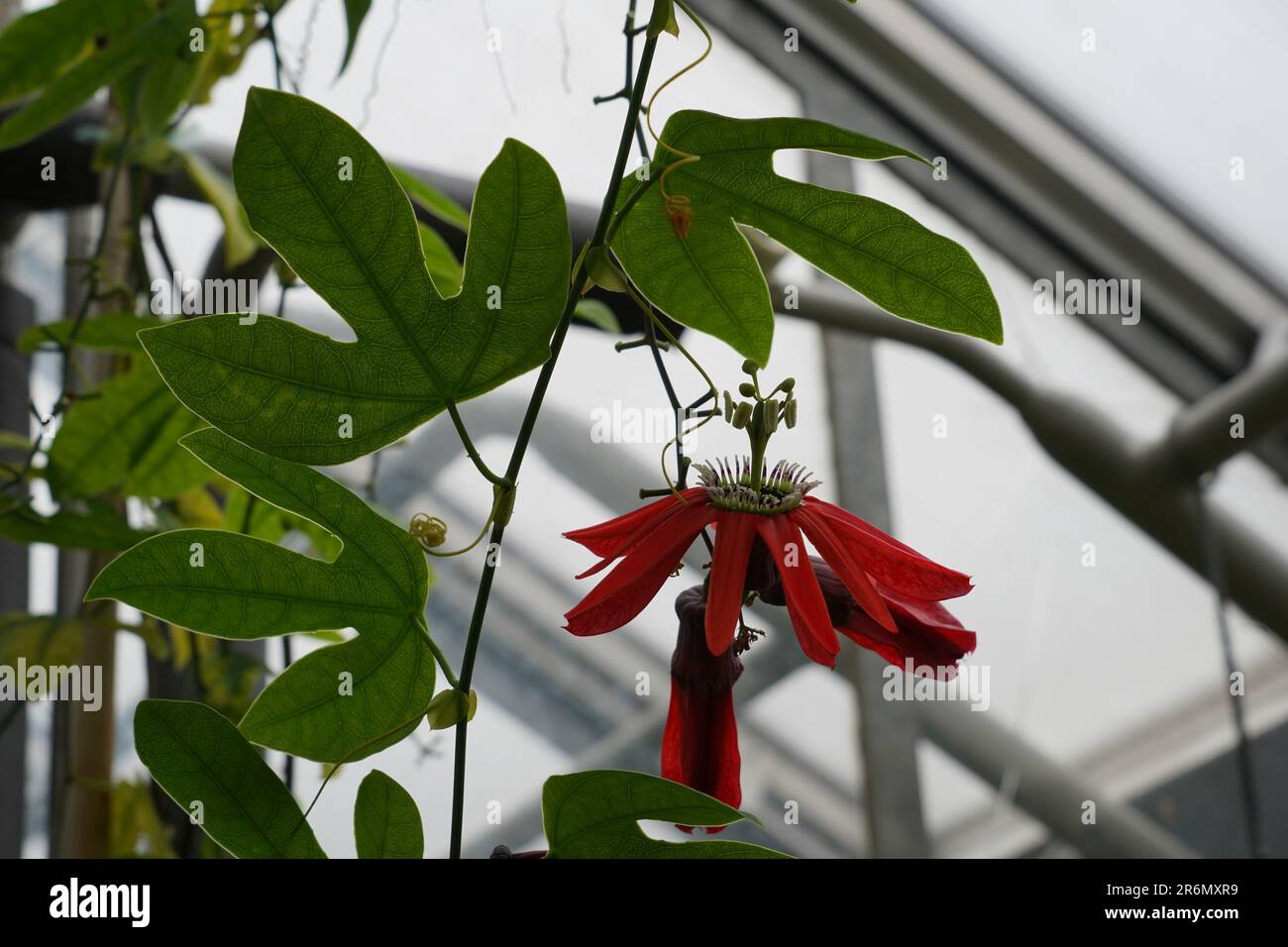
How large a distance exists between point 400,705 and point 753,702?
1888 millimetres

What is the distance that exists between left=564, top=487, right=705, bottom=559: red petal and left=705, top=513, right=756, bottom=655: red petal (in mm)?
13

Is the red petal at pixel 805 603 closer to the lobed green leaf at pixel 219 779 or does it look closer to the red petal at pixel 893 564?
the red petal at pixel 893 564

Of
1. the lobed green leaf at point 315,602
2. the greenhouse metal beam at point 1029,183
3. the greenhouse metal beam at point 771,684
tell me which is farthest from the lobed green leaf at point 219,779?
the greenhouse metal beam at point 1029,183

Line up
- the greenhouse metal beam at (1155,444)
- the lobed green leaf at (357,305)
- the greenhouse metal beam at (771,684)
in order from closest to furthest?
the lobed green leaf at (357,305), the greenhouse metal beam at (1155,444), the greenhouse metal beam at (771,684)

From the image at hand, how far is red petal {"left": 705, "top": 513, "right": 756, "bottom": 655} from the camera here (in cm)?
29

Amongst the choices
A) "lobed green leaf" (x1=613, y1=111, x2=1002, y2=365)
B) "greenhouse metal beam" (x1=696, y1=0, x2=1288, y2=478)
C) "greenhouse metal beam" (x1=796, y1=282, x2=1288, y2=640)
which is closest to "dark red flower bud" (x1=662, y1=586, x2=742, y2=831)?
"lobed green leaf" (x1=613, y1=111, x2=1002, y2=365)

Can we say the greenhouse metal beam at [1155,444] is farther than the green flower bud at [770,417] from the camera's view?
Yes

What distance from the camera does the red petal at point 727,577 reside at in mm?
295

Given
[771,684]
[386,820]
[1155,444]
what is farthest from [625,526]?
[771,684]

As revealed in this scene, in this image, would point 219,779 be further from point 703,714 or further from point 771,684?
point 771,684

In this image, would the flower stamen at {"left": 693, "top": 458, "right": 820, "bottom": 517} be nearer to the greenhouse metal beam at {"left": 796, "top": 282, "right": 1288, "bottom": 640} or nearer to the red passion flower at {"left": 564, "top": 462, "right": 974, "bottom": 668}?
the red passion flower at {"left": 564, "top": 462, "right": 974, "bottom": 668}

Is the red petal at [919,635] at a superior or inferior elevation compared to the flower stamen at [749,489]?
inferior
